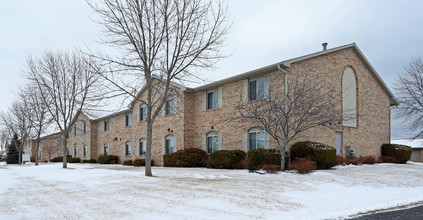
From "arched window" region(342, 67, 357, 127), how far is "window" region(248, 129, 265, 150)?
5.43m

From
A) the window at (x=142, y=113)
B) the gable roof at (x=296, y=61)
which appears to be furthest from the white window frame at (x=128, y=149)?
the gable roof at (x=296, y=61)

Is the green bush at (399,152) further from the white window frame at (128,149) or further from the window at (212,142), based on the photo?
the white window frame at (128,149)

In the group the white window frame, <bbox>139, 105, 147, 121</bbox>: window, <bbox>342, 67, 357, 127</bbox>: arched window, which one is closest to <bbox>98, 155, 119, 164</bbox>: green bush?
the white window frame

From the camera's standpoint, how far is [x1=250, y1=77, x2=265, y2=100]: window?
59.8 feet

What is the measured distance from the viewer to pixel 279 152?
15.6 meters

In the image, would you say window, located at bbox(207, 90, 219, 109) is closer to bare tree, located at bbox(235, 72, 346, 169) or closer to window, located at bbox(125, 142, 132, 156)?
bare tree, located at bbox(235, 72, 346, 169)

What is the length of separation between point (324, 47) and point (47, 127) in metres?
26.3

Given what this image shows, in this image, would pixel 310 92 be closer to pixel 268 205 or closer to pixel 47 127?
pixel 268 205

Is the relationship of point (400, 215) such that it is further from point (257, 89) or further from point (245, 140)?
point (257, 89)

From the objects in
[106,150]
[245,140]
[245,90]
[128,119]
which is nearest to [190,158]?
[245,140]

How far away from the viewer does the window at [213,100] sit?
21203 millimetres

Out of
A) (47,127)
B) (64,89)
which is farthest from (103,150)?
(64,89)

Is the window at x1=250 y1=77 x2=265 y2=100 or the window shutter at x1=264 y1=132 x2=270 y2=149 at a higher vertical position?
the window at x1=250 y1=77 x2=265 y2=100

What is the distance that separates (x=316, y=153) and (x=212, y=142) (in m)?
7.46
